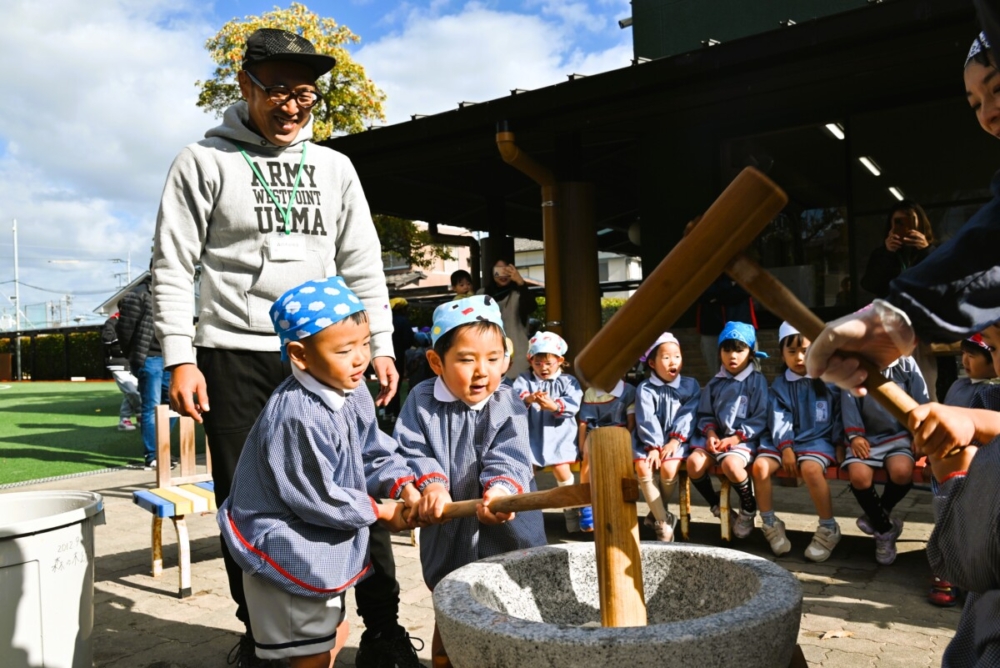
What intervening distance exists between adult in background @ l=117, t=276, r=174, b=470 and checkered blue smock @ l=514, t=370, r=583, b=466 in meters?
4.63

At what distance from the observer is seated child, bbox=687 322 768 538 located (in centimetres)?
485

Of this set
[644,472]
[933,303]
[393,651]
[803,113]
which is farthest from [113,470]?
[933,303]

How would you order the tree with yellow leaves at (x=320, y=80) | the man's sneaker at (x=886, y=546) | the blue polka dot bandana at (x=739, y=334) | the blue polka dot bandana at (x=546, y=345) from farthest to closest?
the tree with yellow leaves at (x=320, y=80) → the blue polka dot bandana at (x=546, y=345) → the blue polka dot bandana at (x=739, y=334) → the man's sneaker at (x=886, y=546)

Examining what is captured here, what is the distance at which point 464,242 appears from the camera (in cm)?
1457

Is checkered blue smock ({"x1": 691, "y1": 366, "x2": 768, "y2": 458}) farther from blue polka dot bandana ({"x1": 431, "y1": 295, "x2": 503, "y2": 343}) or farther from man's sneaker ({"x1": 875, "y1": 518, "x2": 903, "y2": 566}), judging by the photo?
blue polka dot bandana ({"x1": 431, "y1": 295, "x2": 503, "y2": 343})

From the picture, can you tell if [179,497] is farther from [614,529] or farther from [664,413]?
[614,529]

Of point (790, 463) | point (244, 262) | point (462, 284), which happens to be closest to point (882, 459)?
point (790, 463)

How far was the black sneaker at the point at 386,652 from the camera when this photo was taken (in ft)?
9.51

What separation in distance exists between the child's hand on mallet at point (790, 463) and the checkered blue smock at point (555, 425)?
135 centimetres

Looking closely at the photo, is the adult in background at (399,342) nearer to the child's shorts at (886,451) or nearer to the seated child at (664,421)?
the seated child at (664,421)

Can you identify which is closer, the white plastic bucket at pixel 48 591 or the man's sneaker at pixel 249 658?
the white plastic bucket at pixel 48 591

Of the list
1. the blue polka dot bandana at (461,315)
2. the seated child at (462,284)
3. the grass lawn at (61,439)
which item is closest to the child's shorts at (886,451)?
the blue polka dot bandana at (461,315)

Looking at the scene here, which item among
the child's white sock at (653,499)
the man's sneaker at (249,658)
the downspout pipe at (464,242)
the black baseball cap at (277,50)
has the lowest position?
the man's sneaker at (249,658)

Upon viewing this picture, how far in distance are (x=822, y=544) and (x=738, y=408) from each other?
94 cm
